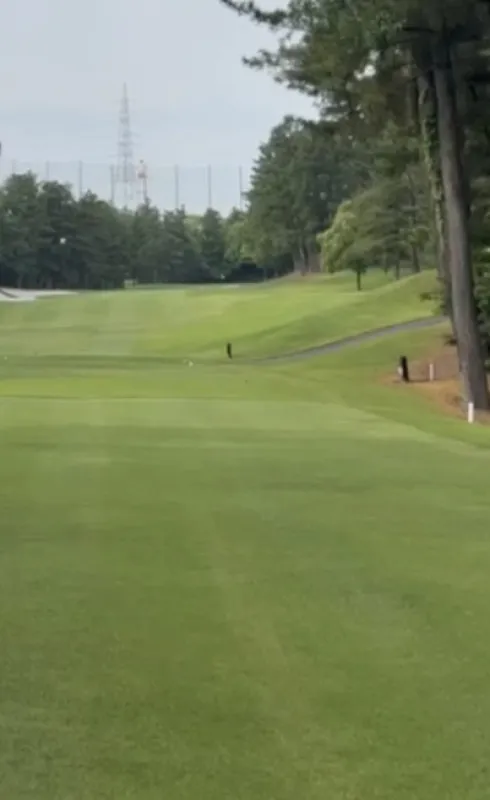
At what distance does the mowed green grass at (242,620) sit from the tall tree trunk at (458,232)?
1488cm

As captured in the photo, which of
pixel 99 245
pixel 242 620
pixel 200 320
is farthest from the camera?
pixel 99 245

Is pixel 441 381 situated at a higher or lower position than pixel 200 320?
lower

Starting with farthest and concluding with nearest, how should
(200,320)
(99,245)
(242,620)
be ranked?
(99,245), (200,320), (242,620)

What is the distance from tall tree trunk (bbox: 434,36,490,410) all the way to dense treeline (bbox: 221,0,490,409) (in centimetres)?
2

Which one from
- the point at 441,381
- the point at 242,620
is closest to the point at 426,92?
the point at 441,381

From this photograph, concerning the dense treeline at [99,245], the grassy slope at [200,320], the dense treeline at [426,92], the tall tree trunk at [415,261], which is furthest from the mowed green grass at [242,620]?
the dense treeline at [99,245]

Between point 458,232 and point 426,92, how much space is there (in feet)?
10.6

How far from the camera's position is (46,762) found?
5.20 m

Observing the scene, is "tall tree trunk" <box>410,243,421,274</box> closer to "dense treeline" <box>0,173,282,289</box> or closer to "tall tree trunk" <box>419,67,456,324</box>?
"dense treeline" <box>0,173,282,289</box>

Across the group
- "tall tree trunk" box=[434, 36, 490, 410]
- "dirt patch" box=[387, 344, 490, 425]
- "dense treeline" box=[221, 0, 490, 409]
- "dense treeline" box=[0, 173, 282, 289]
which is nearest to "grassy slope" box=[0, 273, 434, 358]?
"dirt patch" box=[387, 344, 490, 425]

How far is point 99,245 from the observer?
435 ft

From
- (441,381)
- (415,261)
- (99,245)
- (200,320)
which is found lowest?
(441,381)

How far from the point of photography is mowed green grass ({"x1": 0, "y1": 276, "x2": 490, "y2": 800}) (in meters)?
5.23

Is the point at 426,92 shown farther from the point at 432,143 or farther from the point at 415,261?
the point at 415,261
